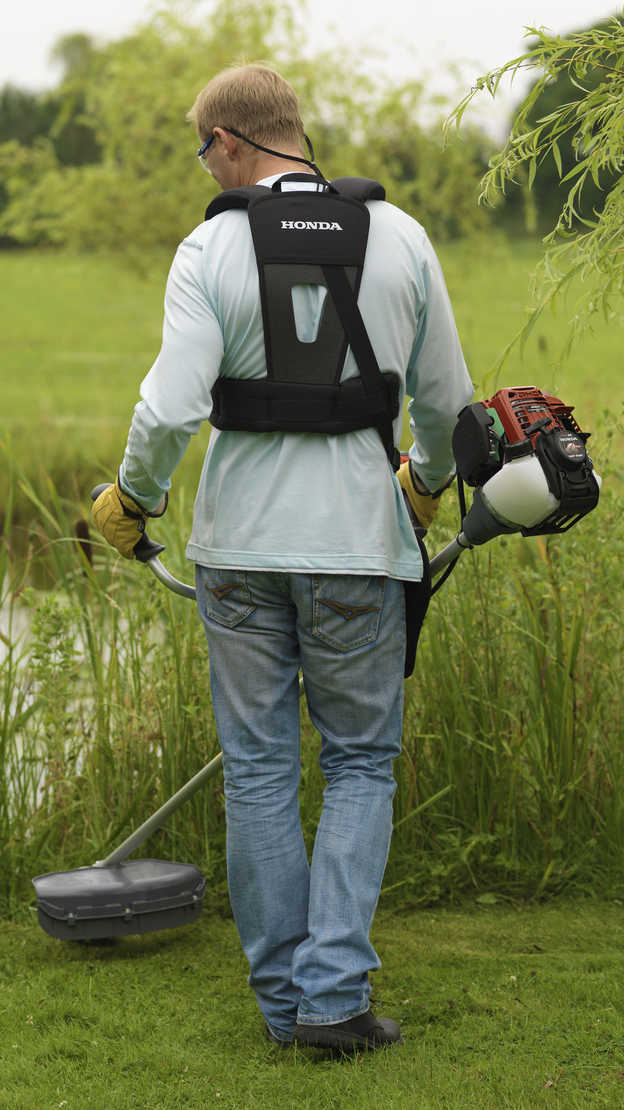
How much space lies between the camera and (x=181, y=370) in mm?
2305

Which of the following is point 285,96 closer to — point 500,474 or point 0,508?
point 500,474

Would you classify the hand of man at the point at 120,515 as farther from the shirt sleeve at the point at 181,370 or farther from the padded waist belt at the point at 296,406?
the padded waist belt at the point at 296,406

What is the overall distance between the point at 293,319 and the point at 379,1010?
1.48 m

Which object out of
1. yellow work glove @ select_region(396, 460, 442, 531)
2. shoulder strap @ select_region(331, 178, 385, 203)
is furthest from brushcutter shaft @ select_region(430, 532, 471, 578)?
shoulder strap @ select_region(331, 178, 385, 203)

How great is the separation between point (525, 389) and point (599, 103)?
0.63 m

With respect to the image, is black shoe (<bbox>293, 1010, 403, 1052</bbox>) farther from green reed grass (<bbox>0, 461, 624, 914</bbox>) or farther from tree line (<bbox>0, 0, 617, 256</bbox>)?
tree line (<bbox>0, 0, 617, 256</bbox>)

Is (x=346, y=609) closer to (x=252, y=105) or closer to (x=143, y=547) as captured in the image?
(x=143, y=547)

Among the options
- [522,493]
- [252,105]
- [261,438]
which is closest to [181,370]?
[261,438]

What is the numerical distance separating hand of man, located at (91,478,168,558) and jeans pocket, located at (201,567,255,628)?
0.19m

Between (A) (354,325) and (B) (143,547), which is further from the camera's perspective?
(B) (143,547)

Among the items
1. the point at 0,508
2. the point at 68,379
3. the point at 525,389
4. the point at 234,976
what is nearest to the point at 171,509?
the point at 234,976

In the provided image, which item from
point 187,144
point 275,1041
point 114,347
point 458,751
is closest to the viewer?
point 275,1041

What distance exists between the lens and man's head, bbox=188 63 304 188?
96.1 inches

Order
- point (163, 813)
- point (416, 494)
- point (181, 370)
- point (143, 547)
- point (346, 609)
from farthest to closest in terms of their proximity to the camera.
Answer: point (163, 813), point (416, 494), point (143, 547), point (346, 609), point (181, 370)
